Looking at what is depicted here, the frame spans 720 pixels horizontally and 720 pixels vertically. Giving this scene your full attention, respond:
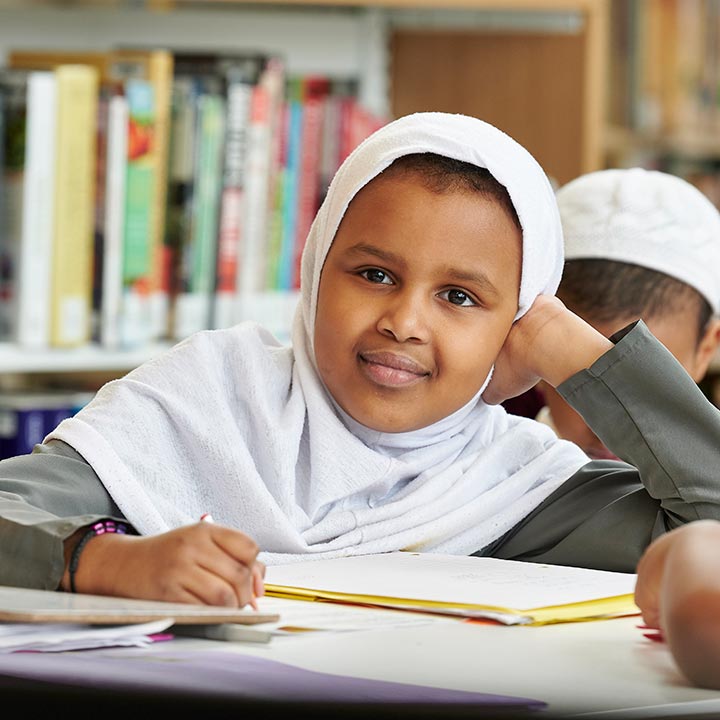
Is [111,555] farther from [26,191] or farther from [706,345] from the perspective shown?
[26,191]

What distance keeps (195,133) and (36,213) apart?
303 mm

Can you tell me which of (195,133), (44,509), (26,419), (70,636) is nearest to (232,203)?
(195,133)

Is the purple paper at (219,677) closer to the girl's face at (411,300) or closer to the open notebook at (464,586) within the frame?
the open notebook at (464,586)

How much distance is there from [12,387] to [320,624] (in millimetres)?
1876

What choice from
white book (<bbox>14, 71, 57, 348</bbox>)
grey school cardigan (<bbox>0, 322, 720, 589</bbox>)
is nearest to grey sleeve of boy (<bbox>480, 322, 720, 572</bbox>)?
grey school cardigan (<bbox>0, 322, 720, 589</bbox>)

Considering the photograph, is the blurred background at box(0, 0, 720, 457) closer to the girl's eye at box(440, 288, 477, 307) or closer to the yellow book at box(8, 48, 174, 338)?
the yellow book at box(8, 48, 174, 338)

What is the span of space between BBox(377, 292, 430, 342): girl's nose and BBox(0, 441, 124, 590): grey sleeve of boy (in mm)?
247

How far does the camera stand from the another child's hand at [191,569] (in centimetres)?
78

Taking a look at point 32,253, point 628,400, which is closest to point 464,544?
point 628,400

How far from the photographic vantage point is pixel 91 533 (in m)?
0.86

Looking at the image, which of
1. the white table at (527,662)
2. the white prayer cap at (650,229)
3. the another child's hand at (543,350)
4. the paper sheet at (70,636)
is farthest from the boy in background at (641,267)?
the paper sheet at (70,636)

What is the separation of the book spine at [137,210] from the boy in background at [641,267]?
2.52 feet

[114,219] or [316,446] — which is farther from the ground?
[114,219]

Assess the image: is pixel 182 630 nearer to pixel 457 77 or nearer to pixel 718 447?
pixel 718 447
